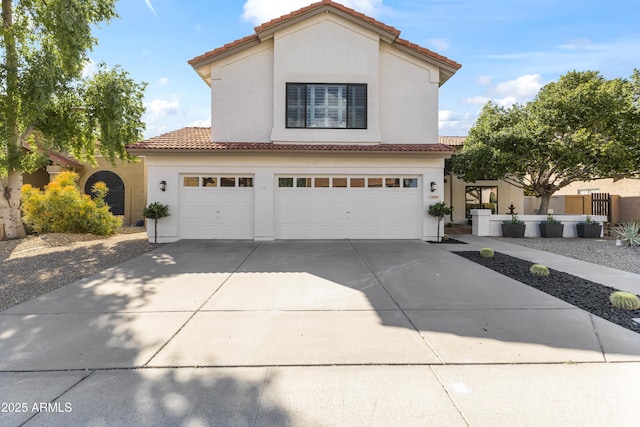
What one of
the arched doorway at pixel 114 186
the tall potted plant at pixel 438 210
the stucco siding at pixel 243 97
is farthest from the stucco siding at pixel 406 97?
the arched doorway at pixel 114 186

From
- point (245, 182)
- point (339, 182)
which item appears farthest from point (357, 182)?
point (245, 182)

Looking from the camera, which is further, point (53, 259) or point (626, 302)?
point (53, 259)

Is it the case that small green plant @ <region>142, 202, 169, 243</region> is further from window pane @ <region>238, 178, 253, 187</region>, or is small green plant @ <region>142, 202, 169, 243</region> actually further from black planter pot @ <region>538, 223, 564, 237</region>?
black planter pot @ <region>538, 223, 564, 237</region>

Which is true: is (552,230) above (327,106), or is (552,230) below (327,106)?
below

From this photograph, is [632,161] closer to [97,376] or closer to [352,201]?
[352,201]

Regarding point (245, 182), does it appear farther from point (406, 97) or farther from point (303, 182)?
point (406, 97)

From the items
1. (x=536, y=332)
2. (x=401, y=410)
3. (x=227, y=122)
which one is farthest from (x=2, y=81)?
(x=536, y=332)

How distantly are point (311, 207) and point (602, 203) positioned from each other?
54.2 feet

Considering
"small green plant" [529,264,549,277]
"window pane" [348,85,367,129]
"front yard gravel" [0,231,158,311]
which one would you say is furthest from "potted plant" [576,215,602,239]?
"front yard gravel" [0,231,158,311]

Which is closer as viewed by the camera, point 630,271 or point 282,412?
point 282,412

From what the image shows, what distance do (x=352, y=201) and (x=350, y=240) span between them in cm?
147

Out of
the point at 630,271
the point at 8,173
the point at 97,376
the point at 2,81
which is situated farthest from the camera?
the point at 8,173

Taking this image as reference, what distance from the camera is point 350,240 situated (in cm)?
1176

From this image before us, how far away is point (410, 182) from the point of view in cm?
1215
